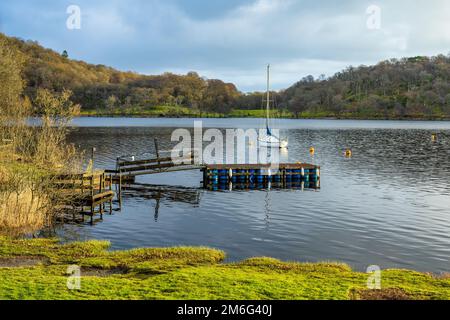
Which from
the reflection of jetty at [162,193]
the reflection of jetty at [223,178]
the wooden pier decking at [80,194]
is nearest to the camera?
the wooden pier decking at [80,194]

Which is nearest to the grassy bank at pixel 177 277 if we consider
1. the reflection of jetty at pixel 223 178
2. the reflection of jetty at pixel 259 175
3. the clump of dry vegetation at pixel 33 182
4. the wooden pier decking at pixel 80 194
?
the clump of dry vegetation at pixel 33 182

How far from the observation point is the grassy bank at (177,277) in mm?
14734

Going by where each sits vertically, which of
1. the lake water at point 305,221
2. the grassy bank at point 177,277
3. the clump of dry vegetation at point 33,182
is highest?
the clump of dry vegetation at point 33,182

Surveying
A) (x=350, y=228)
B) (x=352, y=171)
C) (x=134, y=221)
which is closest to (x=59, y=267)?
(x=134, y=221)

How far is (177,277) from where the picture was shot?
16.9 metres

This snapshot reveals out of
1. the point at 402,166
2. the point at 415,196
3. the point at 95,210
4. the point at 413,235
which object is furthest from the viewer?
the point at 402,166

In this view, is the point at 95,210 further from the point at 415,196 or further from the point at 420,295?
the point at 415,196

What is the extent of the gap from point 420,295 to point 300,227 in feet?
49.3

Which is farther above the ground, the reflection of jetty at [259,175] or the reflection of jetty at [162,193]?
the reflection of jetty at [259,175]

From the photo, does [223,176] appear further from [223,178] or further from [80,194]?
[80,194]

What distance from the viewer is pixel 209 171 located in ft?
159

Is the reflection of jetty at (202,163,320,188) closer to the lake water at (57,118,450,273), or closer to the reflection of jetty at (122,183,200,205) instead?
the lake water at (57,118,450,273)

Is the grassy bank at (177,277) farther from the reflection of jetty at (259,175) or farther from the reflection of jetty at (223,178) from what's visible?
the reflection of jetty at (259,175)

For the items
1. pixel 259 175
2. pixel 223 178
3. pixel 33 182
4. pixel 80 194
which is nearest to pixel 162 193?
pixel 223 178
